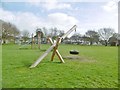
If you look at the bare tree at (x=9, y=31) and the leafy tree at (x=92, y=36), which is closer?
the bare tree at (x=9, y=31)

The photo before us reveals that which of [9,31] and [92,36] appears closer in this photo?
[9,31]

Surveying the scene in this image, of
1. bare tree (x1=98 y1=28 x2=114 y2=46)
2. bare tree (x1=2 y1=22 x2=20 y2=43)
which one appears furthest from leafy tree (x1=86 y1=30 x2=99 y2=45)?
bare tree (x1=2 y1=22 x2=20 y2=43)

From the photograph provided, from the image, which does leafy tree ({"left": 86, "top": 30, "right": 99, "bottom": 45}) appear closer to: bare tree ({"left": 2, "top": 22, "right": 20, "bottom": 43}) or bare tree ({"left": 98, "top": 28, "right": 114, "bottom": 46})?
bare tree ({"left": 98, "top": 28, "right": 114, "bottom": 46})

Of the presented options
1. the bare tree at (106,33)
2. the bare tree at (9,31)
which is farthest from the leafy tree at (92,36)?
the bare tree at (9,31)

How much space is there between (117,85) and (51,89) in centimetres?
232

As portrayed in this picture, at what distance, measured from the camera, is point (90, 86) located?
605 cm

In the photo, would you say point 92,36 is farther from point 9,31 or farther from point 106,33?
point 9,31

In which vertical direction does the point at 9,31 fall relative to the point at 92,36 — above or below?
above

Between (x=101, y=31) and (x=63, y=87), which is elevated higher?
(x=101, y=31)

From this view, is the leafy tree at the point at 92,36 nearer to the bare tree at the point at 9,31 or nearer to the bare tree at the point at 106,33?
the bare tree at the point at 106,33

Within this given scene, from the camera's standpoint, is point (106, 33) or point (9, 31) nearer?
point (9, 31)

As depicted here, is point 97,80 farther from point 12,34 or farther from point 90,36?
point 90,36

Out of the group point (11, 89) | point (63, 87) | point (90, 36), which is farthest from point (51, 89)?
point (90, 36)

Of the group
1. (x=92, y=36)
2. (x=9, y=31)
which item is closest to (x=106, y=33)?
(x=92, y=36)
